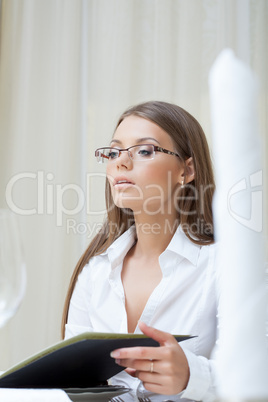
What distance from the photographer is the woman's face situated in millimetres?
1149

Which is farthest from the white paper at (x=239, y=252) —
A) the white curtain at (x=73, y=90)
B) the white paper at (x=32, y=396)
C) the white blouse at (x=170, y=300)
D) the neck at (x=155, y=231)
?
the white curtain at (x=73, y=90)

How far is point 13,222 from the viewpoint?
1.98 ft

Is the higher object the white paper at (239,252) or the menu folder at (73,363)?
the white paper at (239,252)

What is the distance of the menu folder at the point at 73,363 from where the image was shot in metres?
0.62

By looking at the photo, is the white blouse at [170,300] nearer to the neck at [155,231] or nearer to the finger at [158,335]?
the neck at [155,231]

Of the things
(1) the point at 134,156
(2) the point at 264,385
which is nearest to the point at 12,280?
(2) the point at 264,385

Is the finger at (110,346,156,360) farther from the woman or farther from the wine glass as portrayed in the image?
the woman

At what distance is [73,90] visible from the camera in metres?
2.01

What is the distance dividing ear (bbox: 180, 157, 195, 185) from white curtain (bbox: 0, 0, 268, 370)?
2.26 ft

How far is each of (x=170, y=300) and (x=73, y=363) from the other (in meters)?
0.49

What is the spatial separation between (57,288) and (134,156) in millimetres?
1005

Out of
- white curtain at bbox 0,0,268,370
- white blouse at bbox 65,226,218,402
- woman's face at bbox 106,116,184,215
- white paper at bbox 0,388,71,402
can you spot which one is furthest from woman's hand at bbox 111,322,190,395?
white curtain at bbox 0,0,268,370

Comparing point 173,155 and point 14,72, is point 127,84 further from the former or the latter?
point 173,155

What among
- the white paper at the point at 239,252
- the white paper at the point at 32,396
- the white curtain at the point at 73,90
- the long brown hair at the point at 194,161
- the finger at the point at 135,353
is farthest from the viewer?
the white curtain at the point at 73,90
